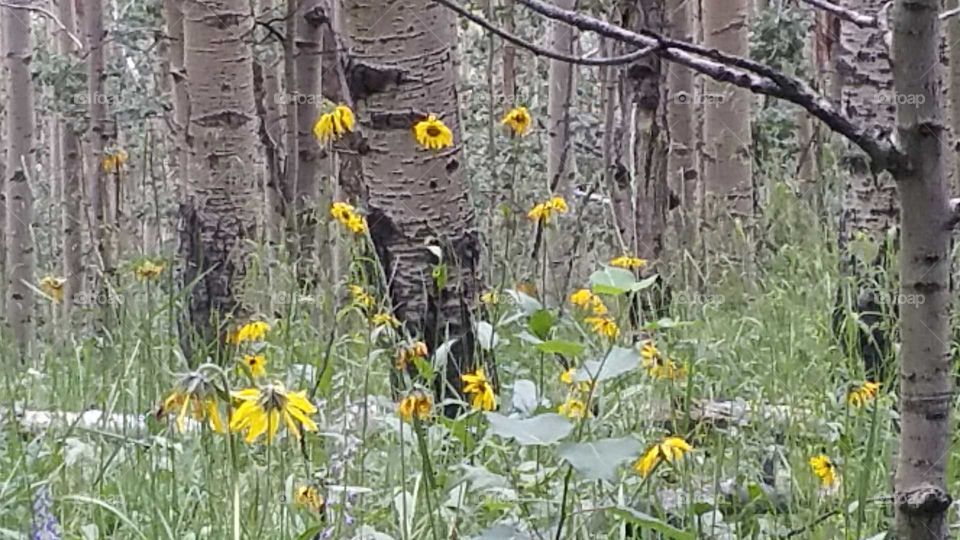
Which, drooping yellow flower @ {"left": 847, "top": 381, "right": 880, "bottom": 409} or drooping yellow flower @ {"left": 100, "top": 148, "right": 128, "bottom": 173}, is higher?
drooping yellow flower @ {"left": 100, "top": 148, "right": 128, "bottom": 173}

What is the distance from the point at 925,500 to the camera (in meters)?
1.30

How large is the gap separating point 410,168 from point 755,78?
242 cm

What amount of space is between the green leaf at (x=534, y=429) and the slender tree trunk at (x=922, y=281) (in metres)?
0.41

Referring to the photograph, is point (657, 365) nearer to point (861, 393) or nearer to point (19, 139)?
point (861, 393)

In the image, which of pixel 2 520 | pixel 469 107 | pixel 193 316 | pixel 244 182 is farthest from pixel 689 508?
pixel 469 107

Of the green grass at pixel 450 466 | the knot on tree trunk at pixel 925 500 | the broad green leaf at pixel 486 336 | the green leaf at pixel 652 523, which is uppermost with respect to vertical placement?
the broad green leaf at pixel 486 336

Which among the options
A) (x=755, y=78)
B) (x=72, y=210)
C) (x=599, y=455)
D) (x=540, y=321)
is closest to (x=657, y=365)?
(x=540, y=321)

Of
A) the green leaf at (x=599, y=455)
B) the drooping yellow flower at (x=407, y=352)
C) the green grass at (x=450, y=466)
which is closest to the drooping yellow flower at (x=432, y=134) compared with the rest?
the green grass at (x=450, y=466)

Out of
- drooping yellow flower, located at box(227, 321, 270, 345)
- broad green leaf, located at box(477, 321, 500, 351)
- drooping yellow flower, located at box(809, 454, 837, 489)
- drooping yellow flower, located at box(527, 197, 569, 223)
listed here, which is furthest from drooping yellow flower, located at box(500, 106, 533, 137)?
drooping yellow flower, located at box(809, 454, 837, 489)

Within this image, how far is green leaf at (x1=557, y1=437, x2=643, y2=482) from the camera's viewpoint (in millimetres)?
1478

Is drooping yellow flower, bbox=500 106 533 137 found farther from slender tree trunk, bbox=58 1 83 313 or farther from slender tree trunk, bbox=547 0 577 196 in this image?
slender tree trunk, bbox=58 1 83 313

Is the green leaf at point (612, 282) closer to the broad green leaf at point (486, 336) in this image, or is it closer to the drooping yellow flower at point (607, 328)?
the broad green leaf at point (486, 336)

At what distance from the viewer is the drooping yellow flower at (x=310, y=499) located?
5.49ft

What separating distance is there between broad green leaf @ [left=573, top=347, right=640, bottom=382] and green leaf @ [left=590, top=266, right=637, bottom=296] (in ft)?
0.27
